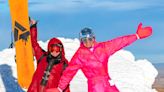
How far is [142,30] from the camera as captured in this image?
30.4ft

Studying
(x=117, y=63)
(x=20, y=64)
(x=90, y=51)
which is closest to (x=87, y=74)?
(x=90, y=51)

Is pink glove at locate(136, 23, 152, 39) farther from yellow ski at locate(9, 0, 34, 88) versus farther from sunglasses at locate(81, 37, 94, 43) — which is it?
yellow ski at locate(9, 0, 34, 88)

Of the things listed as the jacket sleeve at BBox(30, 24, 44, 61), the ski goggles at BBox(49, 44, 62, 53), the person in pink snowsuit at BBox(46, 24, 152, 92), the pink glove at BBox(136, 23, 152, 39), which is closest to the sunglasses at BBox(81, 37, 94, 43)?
the person in pink snowsuit at BBox(46, 24, 152, 92)

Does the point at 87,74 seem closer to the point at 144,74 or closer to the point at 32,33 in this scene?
the point at 32,33

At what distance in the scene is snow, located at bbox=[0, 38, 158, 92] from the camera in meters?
14.1

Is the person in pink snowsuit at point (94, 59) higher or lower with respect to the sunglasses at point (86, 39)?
lower

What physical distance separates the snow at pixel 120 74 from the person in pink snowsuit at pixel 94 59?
4.47m

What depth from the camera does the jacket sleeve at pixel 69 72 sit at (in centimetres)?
897

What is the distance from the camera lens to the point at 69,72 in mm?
8969

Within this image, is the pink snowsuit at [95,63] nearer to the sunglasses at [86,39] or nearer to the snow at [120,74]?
the sunglasses at [86,39]

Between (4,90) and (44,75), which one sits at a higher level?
(44,75)

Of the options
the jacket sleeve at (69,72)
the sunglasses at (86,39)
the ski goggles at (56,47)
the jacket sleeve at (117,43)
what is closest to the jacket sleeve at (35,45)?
the ski goggles at (56,47)

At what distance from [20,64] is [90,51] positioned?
12.9 feet

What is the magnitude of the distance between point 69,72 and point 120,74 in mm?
6508
